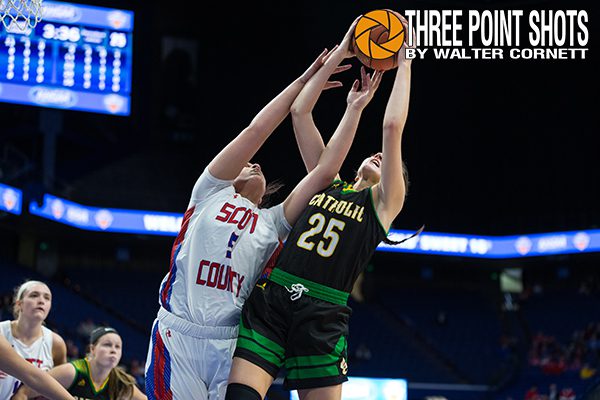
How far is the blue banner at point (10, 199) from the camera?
789 inches

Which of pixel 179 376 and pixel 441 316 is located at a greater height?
pixel 179 376

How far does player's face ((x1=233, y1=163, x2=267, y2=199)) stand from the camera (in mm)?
4699

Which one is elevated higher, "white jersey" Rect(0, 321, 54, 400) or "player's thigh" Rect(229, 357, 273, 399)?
"player's thigh" Rect(229, 357, 273, 399)

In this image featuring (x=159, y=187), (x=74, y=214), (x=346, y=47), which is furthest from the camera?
(x=159, y=187)

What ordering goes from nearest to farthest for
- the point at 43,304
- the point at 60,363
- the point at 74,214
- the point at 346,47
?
the point at 346,47, the point at 43,304, the point at 60,363, the point at 74,214

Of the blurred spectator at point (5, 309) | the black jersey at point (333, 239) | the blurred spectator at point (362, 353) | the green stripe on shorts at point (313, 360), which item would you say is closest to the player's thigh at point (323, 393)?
the green stripe on shorts at point (313, 360)

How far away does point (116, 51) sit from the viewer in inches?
747

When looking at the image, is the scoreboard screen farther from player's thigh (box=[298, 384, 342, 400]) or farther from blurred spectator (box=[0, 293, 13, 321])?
player's thigh (box=[298, 384, 342, 400])

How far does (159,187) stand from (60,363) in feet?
62.6

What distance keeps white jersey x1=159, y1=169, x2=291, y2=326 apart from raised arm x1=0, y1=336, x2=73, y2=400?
709 mm

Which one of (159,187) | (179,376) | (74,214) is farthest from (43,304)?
(159,187)

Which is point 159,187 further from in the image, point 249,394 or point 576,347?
point 249,394

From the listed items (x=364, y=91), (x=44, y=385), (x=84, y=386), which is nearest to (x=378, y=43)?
(x=364, y=91)

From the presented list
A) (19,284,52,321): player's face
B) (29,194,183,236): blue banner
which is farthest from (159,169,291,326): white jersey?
(29,194,183,236): blue banner
